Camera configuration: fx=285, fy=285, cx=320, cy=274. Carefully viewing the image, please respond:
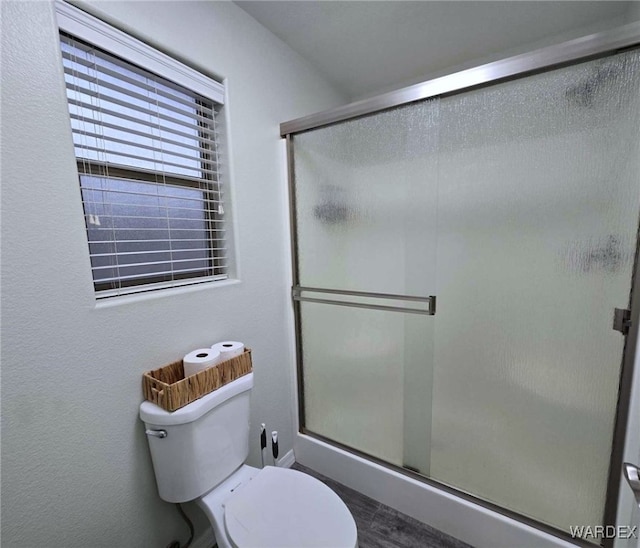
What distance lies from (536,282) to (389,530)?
4.26 ft

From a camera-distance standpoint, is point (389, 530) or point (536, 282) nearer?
point (536, 282)

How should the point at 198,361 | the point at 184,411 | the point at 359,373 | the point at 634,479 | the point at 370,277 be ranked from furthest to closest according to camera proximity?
the point at 359,373, the point at 370,277, the point at 198,361, the point at 184,411, the point at 634,479

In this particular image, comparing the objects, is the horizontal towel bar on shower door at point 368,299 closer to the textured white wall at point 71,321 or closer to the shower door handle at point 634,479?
the textured white wall at point 71,321

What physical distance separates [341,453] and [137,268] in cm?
Result: 140

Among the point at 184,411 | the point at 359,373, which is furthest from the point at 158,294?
the point at 359,373

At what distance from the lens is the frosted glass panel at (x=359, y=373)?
1454mm

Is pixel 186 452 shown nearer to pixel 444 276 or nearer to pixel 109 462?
pixel 109 462

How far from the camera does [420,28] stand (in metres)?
1.46

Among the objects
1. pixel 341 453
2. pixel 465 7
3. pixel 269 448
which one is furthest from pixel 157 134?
pixel 341 453

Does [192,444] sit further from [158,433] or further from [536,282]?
[536,282]

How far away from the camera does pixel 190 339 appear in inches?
46.0

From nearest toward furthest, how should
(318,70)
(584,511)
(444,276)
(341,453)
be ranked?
(584,511) → (444,276) → (341,453) → (318,70)

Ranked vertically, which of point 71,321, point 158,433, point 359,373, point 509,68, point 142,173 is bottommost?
point 359,373

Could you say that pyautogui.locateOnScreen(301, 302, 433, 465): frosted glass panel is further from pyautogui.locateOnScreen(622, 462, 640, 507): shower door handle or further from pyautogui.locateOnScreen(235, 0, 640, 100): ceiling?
pyautogui.locateOnScreen(235, 0, 640, 100): ceiling
